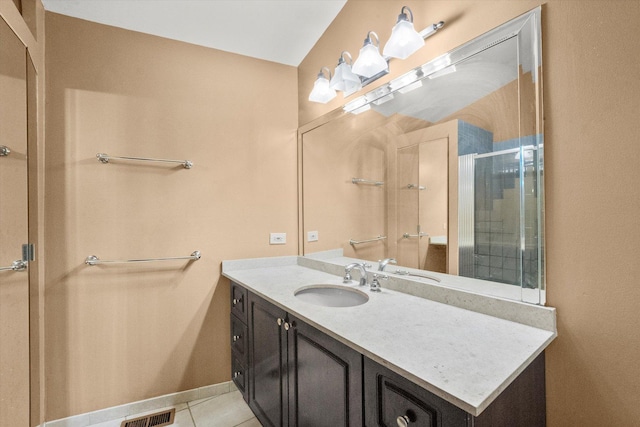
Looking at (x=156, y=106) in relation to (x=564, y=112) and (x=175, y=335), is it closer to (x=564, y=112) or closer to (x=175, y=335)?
(x=175, y=335)

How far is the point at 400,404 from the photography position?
0.78 metres

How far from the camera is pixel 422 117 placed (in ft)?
4.66

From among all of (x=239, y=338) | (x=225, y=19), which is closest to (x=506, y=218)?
(x=239, y=338)

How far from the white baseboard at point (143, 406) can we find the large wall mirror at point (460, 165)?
1.36 metres

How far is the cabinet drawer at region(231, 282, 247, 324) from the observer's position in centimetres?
180

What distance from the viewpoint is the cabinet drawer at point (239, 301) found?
1.80 m

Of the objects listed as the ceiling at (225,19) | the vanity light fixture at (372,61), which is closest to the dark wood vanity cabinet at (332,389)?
the vanity light fixture at (372,61)

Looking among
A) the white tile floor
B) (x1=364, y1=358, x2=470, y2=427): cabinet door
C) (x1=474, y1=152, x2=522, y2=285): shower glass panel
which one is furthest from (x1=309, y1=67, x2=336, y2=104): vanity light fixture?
the white tile floor

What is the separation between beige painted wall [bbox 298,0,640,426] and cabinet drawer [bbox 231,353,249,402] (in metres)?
1.51

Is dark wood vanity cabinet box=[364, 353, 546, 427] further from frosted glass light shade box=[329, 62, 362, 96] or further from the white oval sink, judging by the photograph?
frosted glass light shade box=[329, 62, 362, 96]

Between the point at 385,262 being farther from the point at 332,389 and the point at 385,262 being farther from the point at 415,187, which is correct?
the point at 332,389

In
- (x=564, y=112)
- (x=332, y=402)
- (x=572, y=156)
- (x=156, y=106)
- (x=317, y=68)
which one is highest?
(x=317, y=68)

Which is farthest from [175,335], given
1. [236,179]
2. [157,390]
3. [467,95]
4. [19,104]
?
[467,95]

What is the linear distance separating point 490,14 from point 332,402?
1.56 meters
